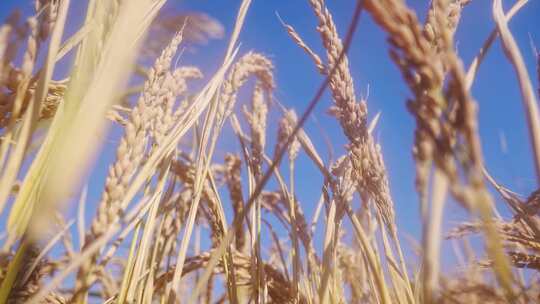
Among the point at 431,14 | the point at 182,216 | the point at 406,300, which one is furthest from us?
the point at 182,216

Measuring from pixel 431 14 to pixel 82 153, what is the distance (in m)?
0.48

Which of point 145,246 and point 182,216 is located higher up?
point 182,216

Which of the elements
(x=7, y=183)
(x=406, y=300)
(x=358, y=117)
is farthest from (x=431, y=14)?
(x=7, y=183)

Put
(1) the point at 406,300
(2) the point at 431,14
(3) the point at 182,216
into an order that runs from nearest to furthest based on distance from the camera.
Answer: (2) the point at 431,14, (1) the point at 406,300, (3) the point at 182,216

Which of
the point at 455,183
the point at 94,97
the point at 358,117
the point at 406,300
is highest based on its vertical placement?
the point at 358,117

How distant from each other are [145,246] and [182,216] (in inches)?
18.7

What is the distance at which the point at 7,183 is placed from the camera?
39cm

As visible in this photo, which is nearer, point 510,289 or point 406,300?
point 510,289

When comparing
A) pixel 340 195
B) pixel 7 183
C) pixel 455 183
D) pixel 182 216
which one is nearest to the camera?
pixel 455 183

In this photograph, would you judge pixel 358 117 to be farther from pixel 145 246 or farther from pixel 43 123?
pixel 43 123

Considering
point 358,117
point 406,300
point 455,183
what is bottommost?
point 406,300

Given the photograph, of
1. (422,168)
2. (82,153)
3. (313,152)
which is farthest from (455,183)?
(313,152)

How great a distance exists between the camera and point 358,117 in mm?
706

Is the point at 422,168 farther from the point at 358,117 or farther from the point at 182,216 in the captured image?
the point at 182,216
